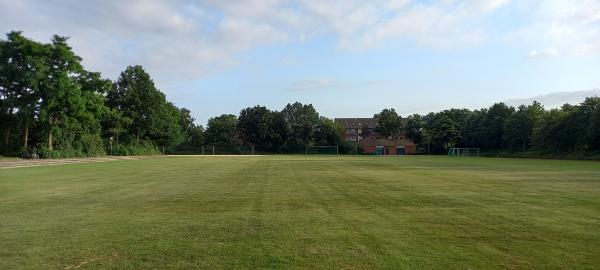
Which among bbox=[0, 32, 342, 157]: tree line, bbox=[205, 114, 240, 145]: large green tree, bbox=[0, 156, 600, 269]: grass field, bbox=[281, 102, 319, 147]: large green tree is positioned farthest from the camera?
bbox=[205, 114, 240, 145]: large green tree

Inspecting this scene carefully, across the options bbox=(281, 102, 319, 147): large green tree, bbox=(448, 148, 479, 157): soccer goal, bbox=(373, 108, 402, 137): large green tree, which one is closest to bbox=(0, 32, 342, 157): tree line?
bbox=(281, 102, 319, 147): large green tree

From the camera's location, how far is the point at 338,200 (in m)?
12.7

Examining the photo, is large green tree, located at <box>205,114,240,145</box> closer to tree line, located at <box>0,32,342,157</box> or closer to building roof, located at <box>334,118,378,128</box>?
tree line, located at <box>0,32,342,157</box>

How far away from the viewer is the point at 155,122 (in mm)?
82375

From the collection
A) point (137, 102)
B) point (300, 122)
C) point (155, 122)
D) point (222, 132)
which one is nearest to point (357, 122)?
point (300, 122)

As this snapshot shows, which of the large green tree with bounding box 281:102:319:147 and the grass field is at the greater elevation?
the large green tree with bounding box 281:102:319:147

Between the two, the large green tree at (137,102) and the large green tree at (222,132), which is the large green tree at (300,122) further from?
the large green tree at (137,102)

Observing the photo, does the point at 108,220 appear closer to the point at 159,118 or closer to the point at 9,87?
Result: the point at 9,87

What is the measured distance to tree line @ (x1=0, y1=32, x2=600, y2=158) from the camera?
5047 cm

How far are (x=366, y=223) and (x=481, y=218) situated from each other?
241 centimetres

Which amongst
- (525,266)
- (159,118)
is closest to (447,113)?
(159,118)

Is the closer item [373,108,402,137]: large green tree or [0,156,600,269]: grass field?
[0,156,600,269]: grass field

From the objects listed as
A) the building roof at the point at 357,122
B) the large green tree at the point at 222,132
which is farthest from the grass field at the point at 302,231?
the building roof at the point at 357,122

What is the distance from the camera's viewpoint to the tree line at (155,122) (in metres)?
50.5
